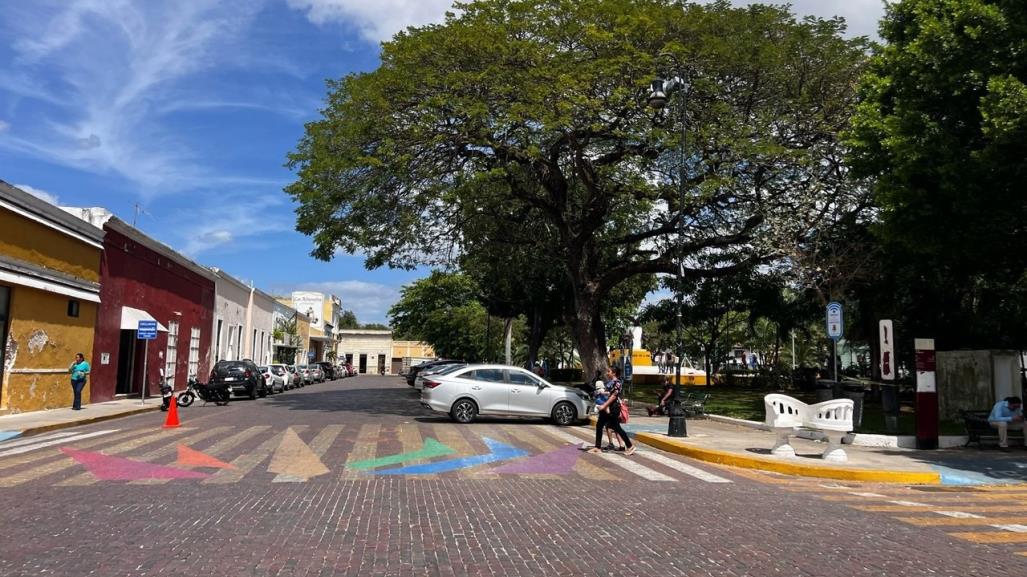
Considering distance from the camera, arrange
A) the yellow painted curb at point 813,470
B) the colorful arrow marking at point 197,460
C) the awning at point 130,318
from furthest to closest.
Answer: the awning at point 130,318 → the yellow painted curb at point 813,470 → the colorful arrow marking at point 197,460

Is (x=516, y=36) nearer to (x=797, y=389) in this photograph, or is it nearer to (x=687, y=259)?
(x=687, y=259)

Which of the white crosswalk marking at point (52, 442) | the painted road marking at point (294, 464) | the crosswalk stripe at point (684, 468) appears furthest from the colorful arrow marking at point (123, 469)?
the crosswalk stripe at point (684, 468)

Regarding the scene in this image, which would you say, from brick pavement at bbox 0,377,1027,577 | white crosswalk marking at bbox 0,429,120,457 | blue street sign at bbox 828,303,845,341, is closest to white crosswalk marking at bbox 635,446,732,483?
brick pavement at bbox 0,377,1027,577

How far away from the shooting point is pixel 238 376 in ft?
95.2

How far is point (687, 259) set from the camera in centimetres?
2895

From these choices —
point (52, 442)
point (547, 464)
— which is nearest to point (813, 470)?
point (547, 464)

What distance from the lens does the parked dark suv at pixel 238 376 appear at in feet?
93.2

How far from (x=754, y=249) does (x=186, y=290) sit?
85.7 ft

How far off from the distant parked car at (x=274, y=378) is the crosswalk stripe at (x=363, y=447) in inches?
760

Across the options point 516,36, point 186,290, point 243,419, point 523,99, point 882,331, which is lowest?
point 243,419

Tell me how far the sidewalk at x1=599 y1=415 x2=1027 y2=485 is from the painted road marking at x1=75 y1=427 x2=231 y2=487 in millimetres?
8958

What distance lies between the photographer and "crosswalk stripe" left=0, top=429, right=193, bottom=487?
9.44 metres

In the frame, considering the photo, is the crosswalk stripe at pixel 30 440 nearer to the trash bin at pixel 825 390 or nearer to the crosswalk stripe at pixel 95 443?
the crosswalk stripe at pixel 95 443

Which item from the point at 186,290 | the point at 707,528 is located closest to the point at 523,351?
the point at 186,290
